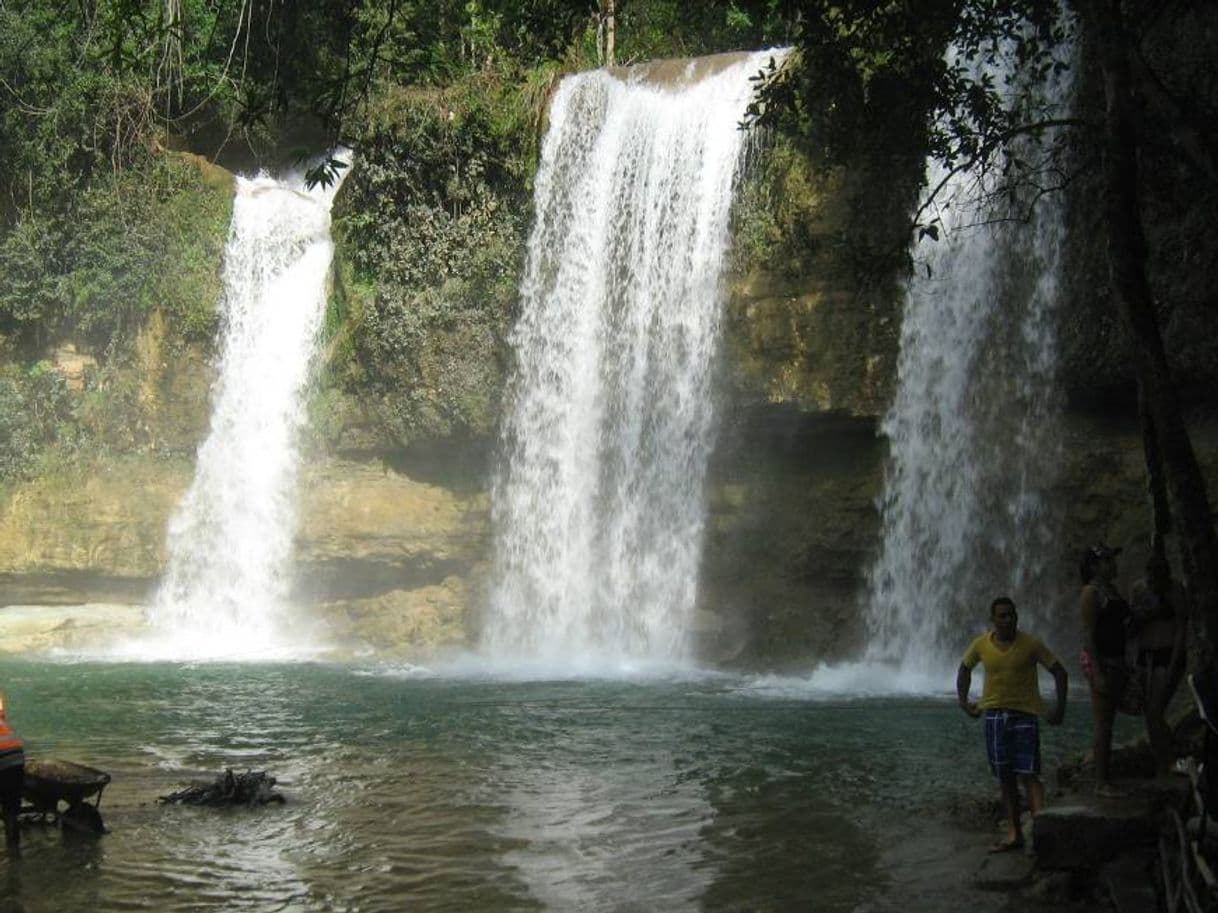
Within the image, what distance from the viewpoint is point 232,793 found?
9.32 meters

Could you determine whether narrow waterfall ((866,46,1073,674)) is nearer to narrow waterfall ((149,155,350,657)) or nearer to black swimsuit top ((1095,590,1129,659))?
black swimsuit top ((1095,590,1129,659))

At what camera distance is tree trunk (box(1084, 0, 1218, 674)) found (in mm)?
6047

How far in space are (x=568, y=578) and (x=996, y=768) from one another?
42.0ft

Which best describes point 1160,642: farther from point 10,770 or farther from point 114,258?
point 114,258

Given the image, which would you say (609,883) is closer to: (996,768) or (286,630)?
(996,768)

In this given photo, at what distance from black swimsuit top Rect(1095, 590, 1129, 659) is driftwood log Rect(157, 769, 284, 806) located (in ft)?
18.3

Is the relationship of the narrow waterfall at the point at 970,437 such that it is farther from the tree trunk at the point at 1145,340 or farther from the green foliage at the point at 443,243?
the tree trunk at the point at 1145,340

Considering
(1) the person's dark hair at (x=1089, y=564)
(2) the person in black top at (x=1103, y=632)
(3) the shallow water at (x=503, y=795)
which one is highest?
(1) the person's dark hair at (x=1089, y=564)

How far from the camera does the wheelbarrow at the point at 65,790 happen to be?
821 centimetres

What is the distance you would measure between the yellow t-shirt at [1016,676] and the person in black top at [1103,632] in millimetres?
257

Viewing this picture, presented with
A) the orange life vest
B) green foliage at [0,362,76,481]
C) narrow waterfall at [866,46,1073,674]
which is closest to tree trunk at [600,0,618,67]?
narrow waterfall at [866,46,1073,674]

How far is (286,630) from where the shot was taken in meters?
22.1

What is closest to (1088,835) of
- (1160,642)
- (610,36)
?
(1160,642)

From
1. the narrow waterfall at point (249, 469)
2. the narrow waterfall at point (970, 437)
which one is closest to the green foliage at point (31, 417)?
Result: the narrow waterfall at point (249, 469)
